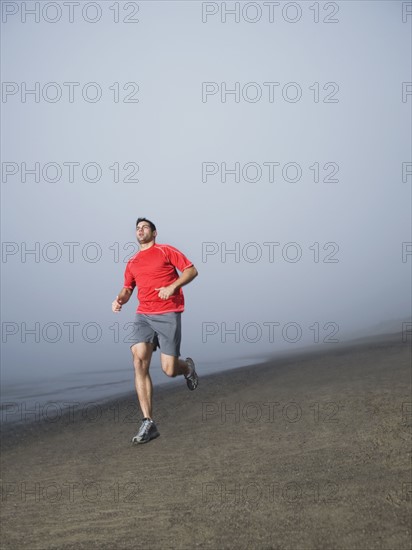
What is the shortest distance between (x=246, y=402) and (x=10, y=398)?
1141 inches

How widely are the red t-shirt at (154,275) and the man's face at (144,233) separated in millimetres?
204

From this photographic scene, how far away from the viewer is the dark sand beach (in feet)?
91.6

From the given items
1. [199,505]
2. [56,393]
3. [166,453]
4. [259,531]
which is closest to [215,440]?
[166,453]

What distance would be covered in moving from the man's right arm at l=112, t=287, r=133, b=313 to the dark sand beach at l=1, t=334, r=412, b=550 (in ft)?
79.9

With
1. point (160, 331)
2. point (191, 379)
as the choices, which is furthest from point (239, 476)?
point (160, 331)

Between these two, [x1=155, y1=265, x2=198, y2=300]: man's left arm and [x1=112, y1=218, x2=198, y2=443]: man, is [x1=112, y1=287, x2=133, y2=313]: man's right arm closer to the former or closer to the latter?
[x1=112, y1=218, x2=198, y2=443]: man

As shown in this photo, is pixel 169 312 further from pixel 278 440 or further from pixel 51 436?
pixel 51 436

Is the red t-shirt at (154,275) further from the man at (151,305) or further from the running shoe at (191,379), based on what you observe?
the running shoe at (191,379)

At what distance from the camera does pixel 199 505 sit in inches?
1175

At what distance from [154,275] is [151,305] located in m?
0.24

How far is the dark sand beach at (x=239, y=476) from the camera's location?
Answer: 91.6 feet

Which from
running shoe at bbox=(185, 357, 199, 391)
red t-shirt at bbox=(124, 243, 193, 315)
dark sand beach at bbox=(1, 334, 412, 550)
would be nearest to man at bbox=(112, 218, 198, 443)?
red t-shirt at bbox=(124, 243, 193, 315)

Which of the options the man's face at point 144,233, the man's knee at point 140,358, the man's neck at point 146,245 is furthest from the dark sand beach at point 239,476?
the man's face at point 144,233

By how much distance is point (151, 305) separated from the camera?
16.4 feet
